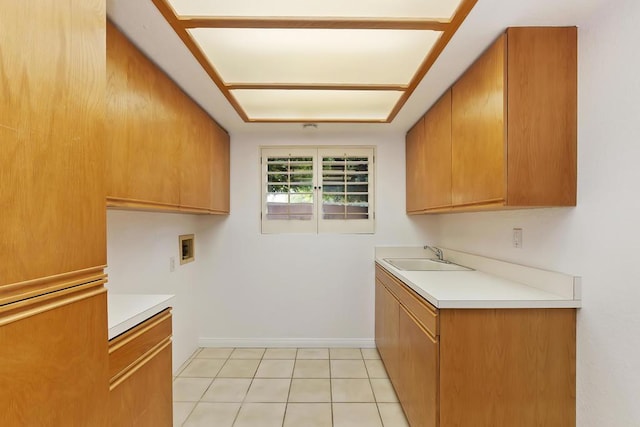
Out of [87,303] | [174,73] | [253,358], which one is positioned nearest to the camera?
[87,303]

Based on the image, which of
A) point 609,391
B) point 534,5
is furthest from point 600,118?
point 609,391

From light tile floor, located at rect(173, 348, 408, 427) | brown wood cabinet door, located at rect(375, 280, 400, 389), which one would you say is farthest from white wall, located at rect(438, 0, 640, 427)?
light tile floor, located at rect(173, 348, 408, 427)

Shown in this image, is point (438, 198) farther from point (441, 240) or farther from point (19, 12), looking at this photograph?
point (19, 12)

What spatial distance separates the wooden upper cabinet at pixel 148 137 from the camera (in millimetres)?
1359

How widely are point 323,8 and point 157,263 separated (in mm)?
2035

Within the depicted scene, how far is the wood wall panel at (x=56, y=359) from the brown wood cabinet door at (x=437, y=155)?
2015 millimetres

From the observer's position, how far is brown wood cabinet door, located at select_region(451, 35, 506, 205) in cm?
148

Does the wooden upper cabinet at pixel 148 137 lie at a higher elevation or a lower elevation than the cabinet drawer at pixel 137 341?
higher

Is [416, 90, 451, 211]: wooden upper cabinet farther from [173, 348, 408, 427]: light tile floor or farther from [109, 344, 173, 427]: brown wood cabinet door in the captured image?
[109, 344, 173, 427]: brown wood cabinet door

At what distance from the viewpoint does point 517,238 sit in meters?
1.86

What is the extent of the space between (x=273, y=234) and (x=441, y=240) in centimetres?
172

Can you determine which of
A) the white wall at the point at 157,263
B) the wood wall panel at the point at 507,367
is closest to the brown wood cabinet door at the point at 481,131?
the wood wall panel at the point at 507,367

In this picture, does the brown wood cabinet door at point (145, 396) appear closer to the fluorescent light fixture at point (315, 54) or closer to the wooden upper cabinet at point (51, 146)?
the wooden upper cabinet at point (51, 146)

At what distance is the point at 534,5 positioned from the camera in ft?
4.16
